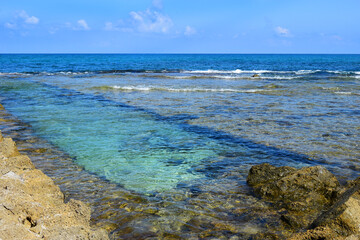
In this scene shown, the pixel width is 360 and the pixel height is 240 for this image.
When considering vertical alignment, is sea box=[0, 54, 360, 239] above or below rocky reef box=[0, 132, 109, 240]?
below

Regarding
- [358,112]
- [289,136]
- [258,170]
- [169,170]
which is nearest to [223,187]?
[258,170]

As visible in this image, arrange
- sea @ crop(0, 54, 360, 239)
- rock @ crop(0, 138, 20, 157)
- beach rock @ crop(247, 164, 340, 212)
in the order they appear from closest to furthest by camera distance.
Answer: sea @ crop(0, 54, 360, 239) < beach rock @ crop(247, 164, 340, 212) < rock @ crop(0, 138, 20, 157)

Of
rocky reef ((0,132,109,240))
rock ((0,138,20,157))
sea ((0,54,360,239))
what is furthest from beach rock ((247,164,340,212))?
rock ((0,138,20,157))

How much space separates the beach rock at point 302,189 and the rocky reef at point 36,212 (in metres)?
2.70

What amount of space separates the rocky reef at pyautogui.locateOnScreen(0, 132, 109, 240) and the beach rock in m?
2.70

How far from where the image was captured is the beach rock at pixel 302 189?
4.57 meters

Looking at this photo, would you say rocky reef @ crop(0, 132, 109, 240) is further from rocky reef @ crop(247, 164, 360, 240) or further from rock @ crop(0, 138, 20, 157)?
rocky reef @ crop(247, 164, 360, 240)

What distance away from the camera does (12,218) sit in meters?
3.03

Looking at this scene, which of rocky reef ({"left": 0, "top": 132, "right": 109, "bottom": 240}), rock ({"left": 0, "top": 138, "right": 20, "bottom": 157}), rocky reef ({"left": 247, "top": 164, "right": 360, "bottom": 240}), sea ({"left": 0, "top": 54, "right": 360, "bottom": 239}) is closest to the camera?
rocky reef ({"left": 0, "top": 132, "right": 109, "bottom": 240})

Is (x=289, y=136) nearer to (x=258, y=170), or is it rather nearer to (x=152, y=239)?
(x=258, y=170)

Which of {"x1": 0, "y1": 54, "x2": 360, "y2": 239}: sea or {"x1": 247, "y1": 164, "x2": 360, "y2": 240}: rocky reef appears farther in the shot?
{"x1": 0, "y1": 54, "x2": 360, "y2": 239}: sea

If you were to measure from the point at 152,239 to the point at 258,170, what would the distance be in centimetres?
234

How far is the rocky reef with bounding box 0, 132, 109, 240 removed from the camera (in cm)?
285

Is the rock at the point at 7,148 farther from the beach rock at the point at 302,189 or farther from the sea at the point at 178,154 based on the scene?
the beach rock at the point at 302,189
